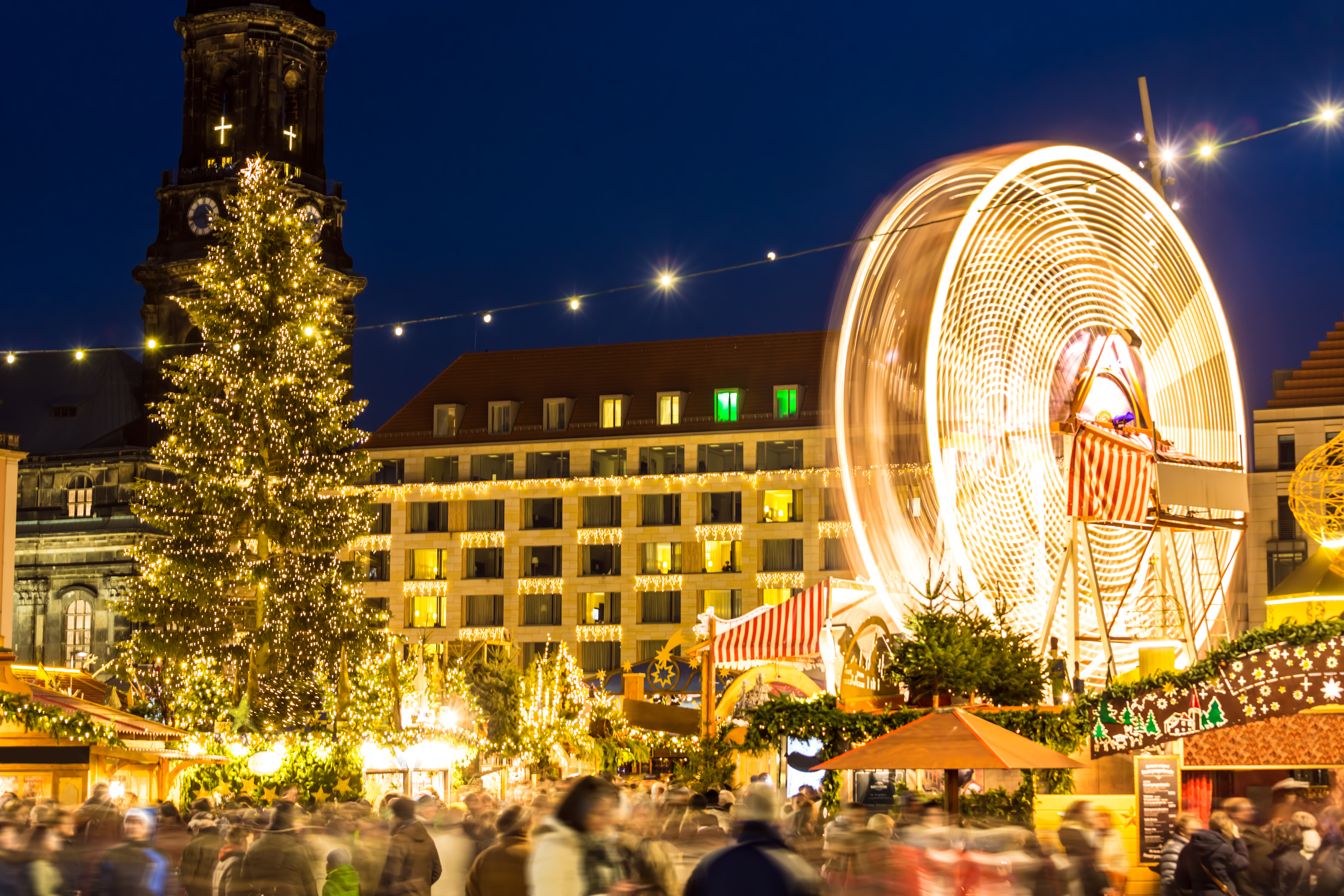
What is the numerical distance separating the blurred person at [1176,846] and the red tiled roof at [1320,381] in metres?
38.9

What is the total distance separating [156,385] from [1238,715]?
76165 mm

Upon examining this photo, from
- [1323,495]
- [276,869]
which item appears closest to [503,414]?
[1323,495]

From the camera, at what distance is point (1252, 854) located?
14.2 m

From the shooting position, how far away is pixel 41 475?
90.2m

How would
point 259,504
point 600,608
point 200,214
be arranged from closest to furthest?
point 259,504 < point 600,608 < point 200,214

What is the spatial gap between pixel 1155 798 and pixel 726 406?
57.4 meters

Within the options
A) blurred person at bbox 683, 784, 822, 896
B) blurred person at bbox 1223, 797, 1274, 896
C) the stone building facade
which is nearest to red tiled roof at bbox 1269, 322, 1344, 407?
the stone building facade

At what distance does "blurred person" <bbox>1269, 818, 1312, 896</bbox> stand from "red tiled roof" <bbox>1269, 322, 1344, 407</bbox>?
3902cm

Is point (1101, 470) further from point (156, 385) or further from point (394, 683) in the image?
point (156, 385)

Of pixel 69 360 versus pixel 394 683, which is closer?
pixel 394 683

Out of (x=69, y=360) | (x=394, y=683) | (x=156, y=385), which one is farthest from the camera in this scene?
(x=69, y=360)

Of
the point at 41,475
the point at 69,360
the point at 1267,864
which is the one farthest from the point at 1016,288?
the point at 69,360

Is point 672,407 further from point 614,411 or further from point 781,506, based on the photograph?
point 781,506

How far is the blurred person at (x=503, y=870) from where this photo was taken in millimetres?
10383
